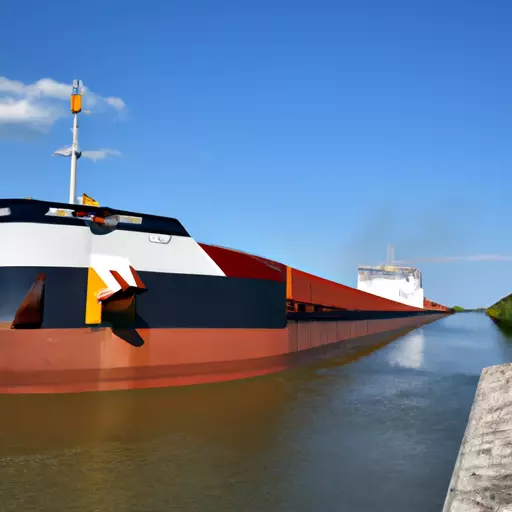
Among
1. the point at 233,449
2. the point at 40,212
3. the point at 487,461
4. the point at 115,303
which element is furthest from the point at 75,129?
the point at 487,461

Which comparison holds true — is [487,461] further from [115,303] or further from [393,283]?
[393,283]

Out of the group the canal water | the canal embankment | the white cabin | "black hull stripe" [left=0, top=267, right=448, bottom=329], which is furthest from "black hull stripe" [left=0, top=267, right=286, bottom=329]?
the white cabin

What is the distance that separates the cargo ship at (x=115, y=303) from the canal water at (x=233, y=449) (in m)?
0.46

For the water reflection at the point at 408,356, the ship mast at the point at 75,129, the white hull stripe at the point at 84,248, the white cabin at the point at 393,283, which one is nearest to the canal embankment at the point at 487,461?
the white hull stripe at the point at 84,248

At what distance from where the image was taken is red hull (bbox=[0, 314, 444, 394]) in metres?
7.56

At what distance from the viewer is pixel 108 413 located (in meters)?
6.45

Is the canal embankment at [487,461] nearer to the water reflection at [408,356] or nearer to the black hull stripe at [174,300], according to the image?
the black hull stripe at [174,300]

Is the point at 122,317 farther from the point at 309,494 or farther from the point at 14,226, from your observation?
the point at 309,494

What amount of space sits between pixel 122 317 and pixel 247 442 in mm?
3669

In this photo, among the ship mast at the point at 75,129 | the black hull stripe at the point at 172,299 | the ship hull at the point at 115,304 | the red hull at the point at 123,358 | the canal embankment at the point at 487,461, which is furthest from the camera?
the ship mast at the point at 75,129

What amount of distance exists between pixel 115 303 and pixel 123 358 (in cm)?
91

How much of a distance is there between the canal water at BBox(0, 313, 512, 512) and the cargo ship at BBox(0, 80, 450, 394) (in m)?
0.46

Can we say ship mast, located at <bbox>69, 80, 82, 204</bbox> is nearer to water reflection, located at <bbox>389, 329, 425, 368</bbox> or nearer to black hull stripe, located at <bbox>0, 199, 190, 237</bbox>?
black hull stripe, located at <bbox>0, 199, 190, 237</bbox>

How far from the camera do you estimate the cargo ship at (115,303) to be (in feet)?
25.3
